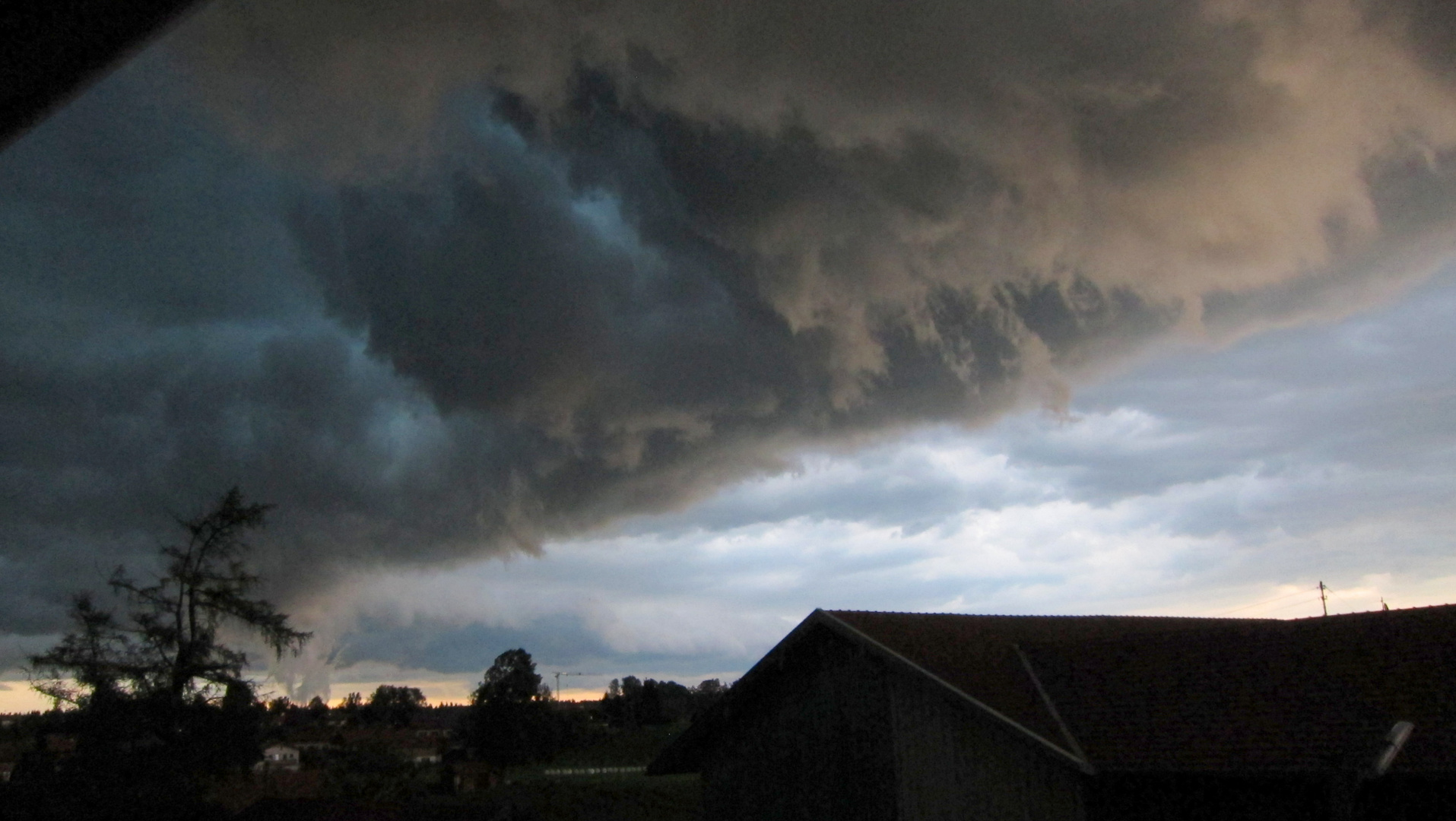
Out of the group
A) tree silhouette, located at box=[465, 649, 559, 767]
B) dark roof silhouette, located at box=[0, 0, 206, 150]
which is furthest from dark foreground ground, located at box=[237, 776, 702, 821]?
dark roof silhouette, located at box=[0, 0, 206, 150]

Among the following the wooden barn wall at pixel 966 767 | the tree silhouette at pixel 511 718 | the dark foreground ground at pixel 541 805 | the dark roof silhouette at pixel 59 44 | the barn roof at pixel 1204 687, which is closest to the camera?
the dark roof silhouette at pixel 59 44

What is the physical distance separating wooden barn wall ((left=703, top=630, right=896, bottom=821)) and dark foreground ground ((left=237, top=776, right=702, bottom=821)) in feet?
38.8

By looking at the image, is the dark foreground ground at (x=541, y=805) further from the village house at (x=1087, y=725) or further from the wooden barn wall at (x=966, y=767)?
the wooden barn wall at (x=966, y=767)

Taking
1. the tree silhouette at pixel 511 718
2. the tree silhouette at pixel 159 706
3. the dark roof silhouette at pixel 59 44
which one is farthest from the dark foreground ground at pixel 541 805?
the dark roof silhouette at pixel 59 44

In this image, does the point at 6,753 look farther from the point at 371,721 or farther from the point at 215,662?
the point at 371,721

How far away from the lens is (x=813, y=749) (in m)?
20.3

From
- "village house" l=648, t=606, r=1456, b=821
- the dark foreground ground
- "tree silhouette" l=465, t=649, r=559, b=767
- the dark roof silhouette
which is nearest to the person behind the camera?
the dark roof silhouette

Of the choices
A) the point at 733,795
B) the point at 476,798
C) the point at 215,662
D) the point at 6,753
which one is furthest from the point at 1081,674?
the point at 6,753

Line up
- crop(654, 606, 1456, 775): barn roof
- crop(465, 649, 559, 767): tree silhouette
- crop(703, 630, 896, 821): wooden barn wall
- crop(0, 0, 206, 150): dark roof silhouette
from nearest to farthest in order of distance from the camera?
crop(0, 0, 206, 150): dark roof silhouette
crop(654, 606, 1456, 775): barn roof
crop(703, 630, 896, 821): wooden barn wall
crop(465, 649, 559, 767): tree silhouette

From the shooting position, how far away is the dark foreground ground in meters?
31.4

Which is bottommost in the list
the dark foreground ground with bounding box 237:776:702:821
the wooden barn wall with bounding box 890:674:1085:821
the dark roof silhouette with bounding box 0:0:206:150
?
the dark foreground ground with bounding box 237:776:702:821

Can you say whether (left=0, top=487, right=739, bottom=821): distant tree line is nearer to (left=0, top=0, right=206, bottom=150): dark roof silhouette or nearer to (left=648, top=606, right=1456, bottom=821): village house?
(left=648, top=606, right=1456, bottom=821): village house

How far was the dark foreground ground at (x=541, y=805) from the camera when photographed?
31375mm

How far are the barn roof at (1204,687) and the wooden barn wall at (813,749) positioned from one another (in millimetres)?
488
